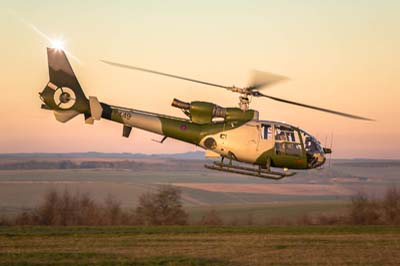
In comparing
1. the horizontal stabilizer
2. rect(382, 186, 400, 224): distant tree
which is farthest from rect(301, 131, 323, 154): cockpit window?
rect(382, 186, 400, 224): distant tree

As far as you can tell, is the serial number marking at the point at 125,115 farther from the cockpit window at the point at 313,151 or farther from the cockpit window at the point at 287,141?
the cockpit window at the point at 313,151

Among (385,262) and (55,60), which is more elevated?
(55,60)

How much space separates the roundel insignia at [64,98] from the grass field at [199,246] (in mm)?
5517

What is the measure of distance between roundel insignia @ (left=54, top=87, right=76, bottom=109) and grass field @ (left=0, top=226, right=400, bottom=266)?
5.52 metres

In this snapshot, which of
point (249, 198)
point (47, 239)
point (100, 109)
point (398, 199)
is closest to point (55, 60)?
point (100, 109)

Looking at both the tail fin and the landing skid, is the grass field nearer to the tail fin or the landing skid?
the landing skid

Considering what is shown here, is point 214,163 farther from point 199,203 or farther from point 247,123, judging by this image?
point 199,203

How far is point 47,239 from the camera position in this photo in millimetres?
27875

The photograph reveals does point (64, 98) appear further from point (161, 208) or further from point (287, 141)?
point (161, 208)

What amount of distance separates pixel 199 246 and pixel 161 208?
112ft

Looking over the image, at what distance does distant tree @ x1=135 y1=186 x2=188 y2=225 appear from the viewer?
5884 centimetres

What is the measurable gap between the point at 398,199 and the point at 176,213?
A: 61.9ft

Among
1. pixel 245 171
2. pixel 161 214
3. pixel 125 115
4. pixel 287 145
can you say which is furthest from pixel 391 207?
pixel 125 115

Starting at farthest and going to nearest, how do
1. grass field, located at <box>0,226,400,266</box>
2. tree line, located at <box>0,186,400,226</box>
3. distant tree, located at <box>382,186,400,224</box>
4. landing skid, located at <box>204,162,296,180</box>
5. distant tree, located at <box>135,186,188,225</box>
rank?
distant tree, located at <box>135,186,188,225</box>
tree line, located at <box>0,186,400,226</box>
distant tree, located at <box>382,186,400,224</box>
landing skid, located at <box>204,162,296,180</box>
grass field, located at <box>0,226,400,266</box>
